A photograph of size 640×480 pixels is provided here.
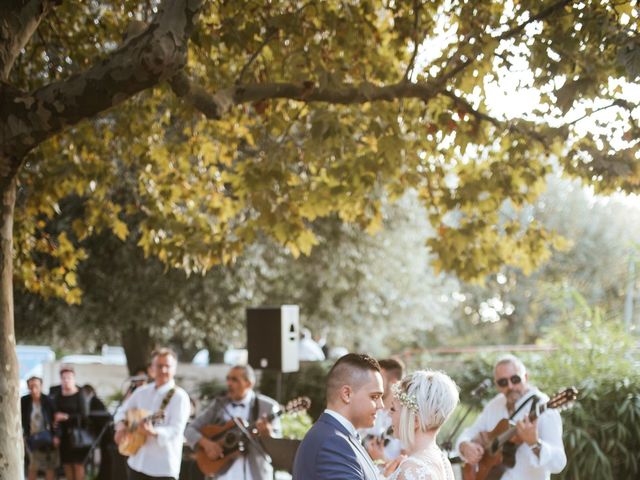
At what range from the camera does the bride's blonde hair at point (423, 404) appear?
4.72 meters

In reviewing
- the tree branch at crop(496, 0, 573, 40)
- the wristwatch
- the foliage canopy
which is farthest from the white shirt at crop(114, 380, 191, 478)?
the tree branch at crop(496, 0, 573, 40)

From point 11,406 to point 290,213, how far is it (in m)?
3.60

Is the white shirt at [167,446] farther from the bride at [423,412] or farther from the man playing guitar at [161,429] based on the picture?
the bride at [423,412]

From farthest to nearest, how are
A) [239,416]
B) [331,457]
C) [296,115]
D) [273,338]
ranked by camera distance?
[273,338], [239,416], [296,115], [331,457]

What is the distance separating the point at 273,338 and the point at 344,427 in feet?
22.5

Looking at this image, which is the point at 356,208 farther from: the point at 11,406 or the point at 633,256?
the point at 11,406

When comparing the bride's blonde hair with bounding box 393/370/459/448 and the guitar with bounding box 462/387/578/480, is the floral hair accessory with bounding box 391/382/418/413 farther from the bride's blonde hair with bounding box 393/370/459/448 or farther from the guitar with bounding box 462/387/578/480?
the guitar with bounding box 462/387/578/480

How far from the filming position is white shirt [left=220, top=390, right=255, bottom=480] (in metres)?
9.49

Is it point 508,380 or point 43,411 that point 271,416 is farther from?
point 43,411

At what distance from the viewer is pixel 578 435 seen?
395 inches

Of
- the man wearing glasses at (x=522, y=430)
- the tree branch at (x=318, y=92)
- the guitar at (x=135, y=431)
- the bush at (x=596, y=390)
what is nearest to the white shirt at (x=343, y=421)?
the man wearing glasses at (x=522, y=430)

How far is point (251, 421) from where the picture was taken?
31.6ft

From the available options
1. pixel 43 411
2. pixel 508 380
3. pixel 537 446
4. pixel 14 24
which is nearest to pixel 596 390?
pixel 508 380

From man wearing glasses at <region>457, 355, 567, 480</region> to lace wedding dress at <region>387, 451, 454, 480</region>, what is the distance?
289cm
